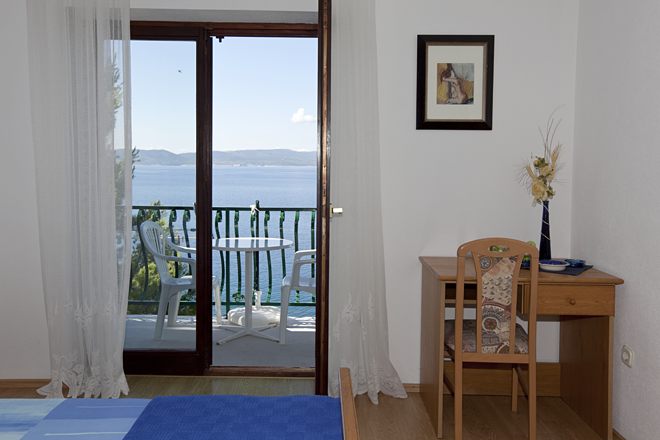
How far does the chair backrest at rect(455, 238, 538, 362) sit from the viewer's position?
2957 mm

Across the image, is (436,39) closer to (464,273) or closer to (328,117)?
(328,117)

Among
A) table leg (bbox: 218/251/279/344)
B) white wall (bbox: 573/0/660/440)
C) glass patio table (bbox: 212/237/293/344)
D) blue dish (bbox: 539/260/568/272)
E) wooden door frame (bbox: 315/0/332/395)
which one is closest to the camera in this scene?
white wall (bbox: 573/0/660/440)

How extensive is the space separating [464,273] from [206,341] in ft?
6.38

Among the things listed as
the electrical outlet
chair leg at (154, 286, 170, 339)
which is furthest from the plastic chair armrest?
the electrical outlet

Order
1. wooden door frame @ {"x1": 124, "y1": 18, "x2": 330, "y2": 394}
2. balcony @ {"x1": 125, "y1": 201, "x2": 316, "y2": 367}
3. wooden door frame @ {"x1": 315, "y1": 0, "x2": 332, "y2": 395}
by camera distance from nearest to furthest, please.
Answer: wooden door frame @ {"x1": 315, "y1": 0, "x2": 332, "y2": 395} < wooden door frame @ {"x1": 124, "y1": 18, "x2": 330, "y2": 394} < balcony @ {"x1": 125, "y1": 201, "x2": 316, "y2": 367}

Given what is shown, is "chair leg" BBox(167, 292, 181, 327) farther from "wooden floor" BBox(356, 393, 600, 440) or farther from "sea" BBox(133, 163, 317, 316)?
"wooden floor" BBox(356, 393, 600, 440)

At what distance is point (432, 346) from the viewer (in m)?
3.41

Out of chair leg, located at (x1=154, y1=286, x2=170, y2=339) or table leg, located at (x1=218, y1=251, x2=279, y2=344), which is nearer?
chair leg, located at (x1=154, y1=286, x2=170, y2=339)

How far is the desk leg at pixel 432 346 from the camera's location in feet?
10.6

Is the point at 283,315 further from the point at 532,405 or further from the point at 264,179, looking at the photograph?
the point at 532,405

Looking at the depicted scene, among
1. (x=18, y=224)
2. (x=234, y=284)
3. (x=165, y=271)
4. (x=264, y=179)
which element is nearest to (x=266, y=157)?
(x=264, y=179)

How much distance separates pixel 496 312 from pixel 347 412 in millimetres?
1390

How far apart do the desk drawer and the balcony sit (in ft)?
6.01

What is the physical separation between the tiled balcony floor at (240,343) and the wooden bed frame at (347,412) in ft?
7.32
